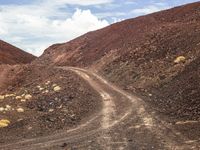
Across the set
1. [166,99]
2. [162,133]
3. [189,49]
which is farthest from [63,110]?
[189,49]

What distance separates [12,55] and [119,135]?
8918 centimetres

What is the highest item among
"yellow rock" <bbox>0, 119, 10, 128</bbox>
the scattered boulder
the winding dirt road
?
the scattered boulder

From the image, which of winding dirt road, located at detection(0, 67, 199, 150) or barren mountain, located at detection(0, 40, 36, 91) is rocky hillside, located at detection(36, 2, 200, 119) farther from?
barren mountain, located at detection(0, 40, 36, 91)

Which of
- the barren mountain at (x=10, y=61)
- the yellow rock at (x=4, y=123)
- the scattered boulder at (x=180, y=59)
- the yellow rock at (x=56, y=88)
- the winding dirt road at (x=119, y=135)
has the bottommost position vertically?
the winding dirt road at (x=119, y=135)

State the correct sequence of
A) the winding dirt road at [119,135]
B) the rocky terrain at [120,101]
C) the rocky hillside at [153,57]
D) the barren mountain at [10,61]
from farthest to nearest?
1. the barren mountain at [10,61]
2. the rocky hillside at [153,57]
3. the rocky terrain at [120,101]
4. the winding dirt road at [119,135]

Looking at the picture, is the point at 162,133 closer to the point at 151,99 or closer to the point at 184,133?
the point at 184,133

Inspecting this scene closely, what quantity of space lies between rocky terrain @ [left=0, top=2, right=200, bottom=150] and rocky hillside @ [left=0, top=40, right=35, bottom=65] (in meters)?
36.7

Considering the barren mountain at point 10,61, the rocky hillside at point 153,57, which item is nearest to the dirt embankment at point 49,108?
the rocky hillside at point 153,57

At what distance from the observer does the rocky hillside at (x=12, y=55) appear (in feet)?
329

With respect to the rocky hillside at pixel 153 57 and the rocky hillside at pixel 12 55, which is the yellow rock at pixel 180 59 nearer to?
the rocky hillside at pixel 153 57

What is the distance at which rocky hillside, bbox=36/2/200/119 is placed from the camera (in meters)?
31.9

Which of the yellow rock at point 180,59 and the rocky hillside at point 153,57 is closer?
the rocky hillside at point 153,57

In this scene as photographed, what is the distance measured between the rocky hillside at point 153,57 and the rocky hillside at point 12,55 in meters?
13.7

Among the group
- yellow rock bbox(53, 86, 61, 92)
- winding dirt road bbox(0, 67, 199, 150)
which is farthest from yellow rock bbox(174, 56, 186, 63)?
winding dirt road bbox(0, 67, 199, 150)
